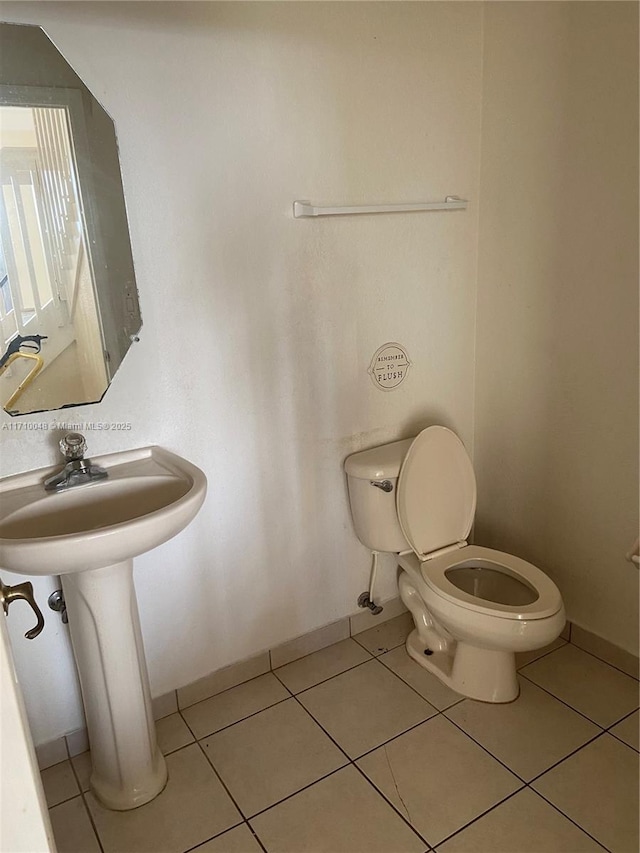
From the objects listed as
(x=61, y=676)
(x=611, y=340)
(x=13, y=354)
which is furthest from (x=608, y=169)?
(x=61, y=676)

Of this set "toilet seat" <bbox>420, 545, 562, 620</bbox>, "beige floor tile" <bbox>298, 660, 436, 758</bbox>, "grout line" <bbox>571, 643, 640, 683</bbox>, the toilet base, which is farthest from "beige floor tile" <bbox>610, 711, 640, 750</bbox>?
"beige floor tile" <bbox>298, 660, 436, 758</bbox>

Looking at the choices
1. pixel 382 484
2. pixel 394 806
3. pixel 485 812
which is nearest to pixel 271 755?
pixel 394 806

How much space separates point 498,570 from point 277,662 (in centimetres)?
79

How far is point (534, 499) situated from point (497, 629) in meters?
0.61

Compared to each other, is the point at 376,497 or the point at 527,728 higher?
the point at 376,497

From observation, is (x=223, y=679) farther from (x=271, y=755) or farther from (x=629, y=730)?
(x=629, y=730)

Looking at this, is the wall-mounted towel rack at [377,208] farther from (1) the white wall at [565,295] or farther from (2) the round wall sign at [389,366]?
(2) the round wall sign at [389,366]

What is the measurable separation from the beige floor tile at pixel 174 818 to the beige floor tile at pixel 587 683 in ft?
A: 3.39

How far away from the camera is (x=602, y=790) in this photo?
1.68 m

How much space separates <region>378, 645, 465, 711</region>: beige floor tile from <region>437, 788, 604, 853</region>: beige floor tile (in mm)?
389

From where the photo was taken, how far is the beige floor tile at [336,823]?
1565mm

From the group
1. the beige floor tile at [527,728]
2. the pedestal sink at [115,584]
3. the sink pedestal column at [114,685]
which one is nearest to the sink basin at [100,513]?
the pedestal sink at [115,584]

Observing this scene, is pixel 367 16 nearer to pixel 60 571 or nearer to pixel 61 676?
pixel 60 571

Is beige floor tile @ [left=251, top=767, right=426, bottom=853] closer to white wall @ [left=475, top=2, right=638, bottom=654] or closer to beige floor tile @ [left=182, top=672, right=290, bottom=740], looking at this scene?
beige floor tile @ [left=182, top=672, right=290, bottom=740]
